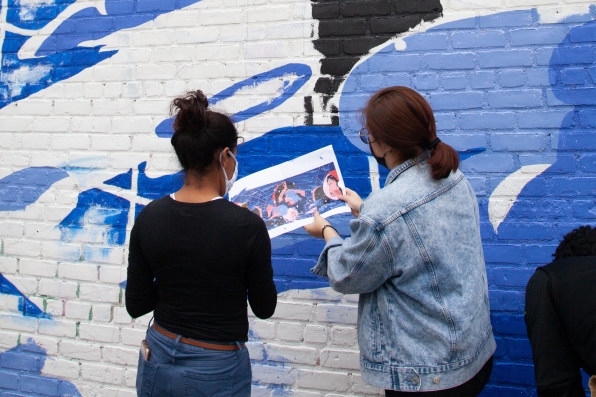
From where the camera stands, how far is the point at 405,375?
168 centimetres

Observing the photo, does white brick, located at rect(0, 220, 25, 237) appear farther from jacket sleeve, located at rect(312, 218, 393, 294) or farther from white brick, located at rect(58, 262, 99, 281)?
jacket sleeve, located at rect(312, 218, 393, 294)

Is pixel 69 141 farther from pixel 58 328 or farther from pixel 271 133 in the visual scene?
pixel 271 133

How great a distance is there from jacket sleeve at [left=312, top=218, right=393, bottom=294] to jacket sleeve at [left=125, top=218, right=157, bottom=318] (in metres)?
0.61

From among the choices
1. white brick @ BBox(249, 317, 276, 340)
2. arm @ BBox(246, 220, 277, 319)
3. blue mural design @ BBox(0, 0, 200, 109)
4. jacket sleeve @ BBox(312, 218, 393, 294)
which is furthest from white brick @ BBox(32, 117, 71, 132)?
jacket sleeve @ BBox(312, 218, 393, 294)

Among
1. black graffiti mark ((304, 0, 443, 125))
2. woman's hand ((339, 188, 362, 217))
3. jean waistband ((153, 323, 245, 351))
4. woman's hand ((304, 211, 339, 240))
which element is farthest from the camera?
black graffiti mark ((304, 0, 443, 125))

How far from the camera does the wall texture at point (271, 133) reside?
2.46m

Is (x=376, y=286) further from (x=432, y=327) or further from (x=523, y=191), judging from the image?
(x=523, y=191)

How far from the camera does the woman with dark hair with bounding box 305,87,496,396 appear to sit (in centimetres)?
165

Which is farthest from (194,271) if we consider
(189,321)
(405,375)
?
(405,375)

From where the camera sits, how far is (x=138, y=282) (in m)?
1.81

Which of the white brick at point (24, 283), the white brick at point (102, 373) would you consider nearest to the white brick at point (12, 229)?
the white brick at point (24, 283)

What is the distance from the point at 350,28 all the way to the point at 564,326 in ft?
5.50

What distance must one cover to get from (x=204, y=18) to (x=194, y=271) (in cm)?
165

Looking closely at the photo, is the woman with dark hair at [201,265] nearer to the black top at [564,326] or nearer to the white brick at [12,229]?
the black top at [564,326]
